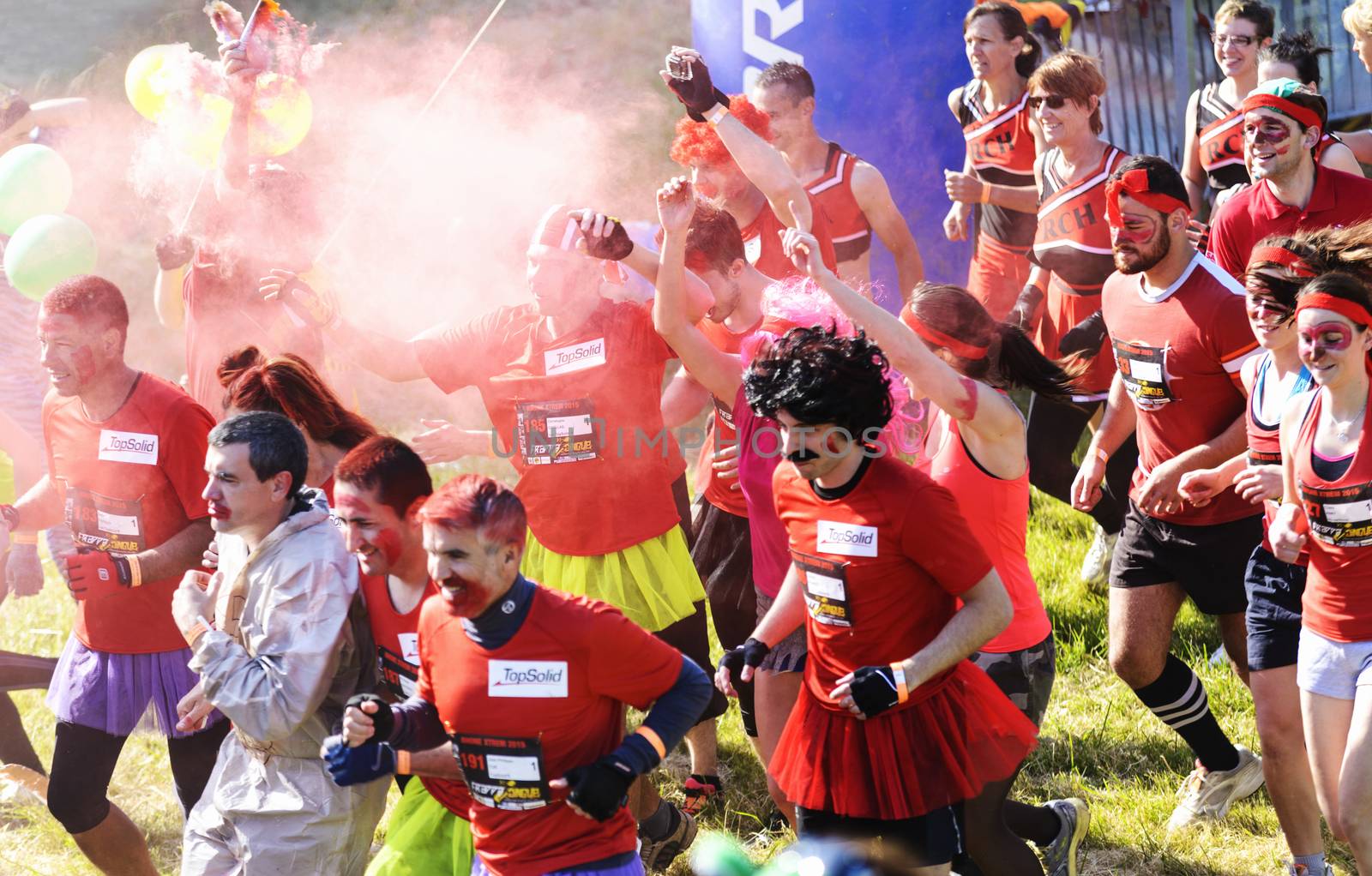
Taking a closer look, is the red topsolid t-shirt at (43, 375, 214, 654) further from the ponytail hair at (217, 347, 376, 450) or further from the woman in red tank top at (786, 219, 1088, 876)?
the woman in red tank top at (786, 219, 1088, 876)

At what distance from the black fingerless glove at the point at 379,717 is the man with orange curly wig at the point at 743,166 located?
2253 millimetres

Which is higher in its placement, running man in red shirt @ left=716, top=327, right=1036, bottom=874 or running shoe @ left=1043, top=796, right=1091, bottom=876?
running man in red shirt @ left=716, top=327, right=1036, bottom=874

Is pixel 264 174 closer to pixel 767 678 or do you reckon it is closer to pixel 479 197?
pixel 479 197

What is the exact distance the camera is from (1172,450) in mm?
4133

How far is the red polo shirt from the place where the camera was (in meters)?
4.52

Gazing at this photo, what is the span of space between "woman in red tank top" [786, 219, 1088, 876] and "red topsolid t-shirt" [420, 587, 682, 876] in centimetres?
93

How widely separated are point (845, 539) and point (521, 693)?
732mm

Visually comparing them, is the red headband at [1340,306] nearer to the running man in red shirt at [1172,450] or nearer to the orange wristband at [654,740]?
the running man in red shirt at [1172,450]

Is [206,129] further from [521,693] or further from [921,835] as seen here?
[921,835]

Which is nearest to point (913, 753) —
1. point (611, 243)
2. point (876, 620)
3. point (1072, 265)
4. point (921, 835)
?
point (921, 835)

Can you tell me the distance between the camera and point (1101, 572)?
19.7 feet

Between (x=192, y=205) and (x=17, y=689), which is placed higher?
(x=192, y=205)

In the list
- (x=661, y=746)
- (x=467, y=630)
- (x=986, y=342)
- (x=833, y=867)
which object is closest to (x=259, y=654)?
(x=467, y=630)

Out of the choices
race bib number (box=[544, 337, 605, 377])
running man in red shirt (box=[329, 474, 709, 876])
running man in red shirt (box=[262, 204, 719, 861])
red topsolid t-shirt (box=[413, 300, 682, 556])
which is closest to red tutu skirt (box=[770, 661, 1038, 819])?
running man in red shirt (box=[329, 474, 709, 876])
